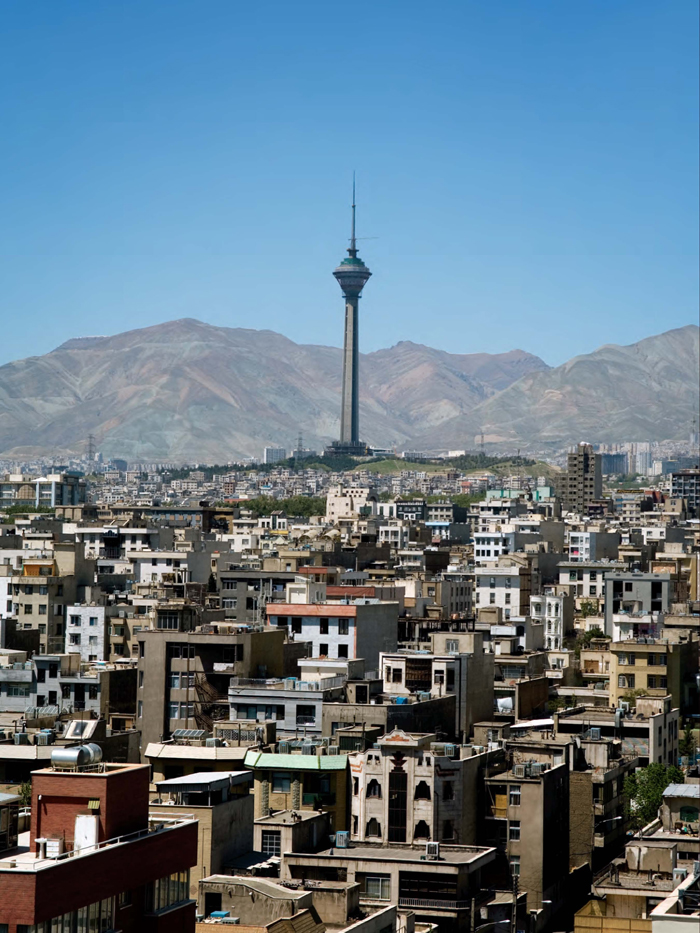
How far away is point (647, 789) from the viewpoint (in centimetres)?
3566

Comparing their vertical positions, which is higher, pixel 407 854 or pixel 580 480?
pixel 580 480

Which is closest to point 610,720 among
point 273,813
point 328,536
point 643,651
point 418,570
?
point 643,651

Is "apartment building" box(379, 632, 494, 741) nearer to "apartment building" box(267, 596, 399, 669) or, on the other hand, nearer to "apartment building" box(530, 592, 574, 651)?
"apartment building" box(267, 596, 399, 669)

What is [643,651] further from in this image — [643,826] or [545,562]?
[545,562]

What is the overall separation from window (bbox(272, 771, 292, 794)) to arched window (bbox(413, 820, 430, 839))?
2244mm

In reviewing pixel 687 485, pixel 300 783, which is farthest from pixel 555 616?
pixel 687 485

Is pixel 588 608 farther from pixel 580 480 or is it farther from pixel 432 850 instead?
pixel 580 480

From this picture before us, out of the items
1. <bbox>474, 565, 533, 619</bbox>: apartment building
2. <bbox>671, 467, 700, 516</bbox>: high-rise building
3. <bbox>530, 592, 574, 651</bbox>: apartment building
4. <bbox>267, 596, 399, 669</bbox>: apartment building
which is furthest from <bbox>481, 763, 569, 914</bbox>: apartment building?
<bbox>671, 467, 700, 516</bbox>: high-rise building

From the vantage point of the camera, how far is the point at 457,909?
1051 inches

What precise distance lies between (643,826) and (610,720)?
6.16 m

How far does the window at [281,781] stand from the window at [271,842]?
3111mm

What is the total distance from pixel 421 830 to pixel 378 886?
3299mm

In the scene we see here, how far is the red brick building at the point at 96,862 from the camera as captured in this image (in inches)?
707

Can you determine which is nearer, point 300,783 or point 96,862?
point 96,862
